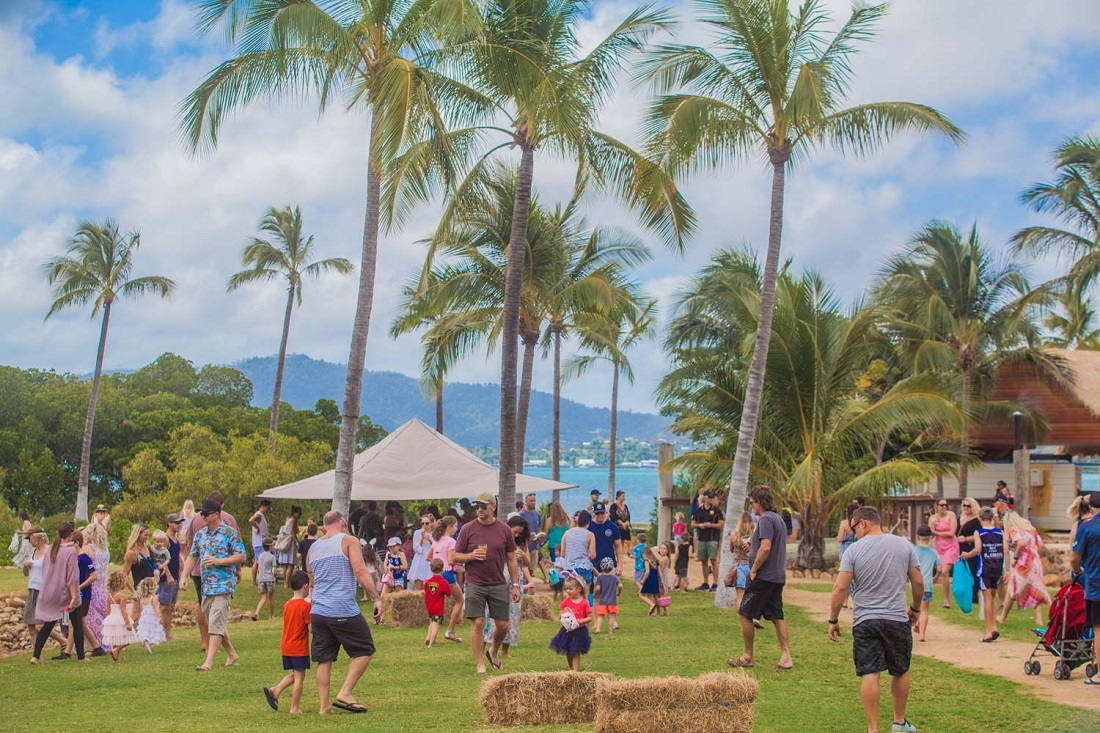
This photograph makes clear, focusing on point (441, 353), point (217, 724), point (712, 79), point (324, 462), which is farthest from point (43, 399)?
point (217, 724)

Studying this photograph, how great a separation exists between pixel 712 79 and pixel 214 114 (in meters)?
7.78

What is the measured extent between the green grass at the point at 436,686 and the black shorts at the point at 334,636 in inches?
20.4

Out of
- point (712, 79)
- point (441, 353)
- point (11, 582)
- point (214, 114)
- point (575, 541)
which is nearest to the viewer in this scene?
point (575, 541)

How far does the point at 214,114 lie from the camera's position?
1550cm

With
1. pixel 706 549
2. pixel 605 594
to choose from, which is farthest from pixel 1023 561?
pixel 706 549

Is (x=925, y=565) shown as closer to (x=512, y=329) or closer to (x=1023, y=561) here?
(x=1023, y=561)

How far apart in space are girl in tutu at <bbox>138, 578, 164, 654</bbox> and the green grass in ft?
0.67

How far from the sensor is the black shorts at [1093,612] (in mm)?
10406

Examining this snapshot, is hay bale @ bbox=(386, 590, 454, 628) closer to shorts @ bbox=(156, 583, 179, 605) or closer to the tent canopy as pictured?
shorts @ bbox=(156, 583, 179, 605)

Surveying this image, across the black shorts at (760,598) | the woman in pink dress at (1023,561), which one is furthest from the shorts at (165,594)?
the woman in pink dress at (1023,561)

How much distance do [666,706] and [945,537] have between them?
10.2 metres

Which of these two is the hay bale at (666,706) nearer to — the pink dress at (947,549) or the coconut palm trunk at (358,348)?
the coconut palm trunk at (358,348)

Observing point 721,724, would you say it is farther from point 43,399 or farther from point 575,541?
point 43,399

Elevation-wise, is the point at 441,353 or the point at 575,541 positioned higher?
the point at 441,353
